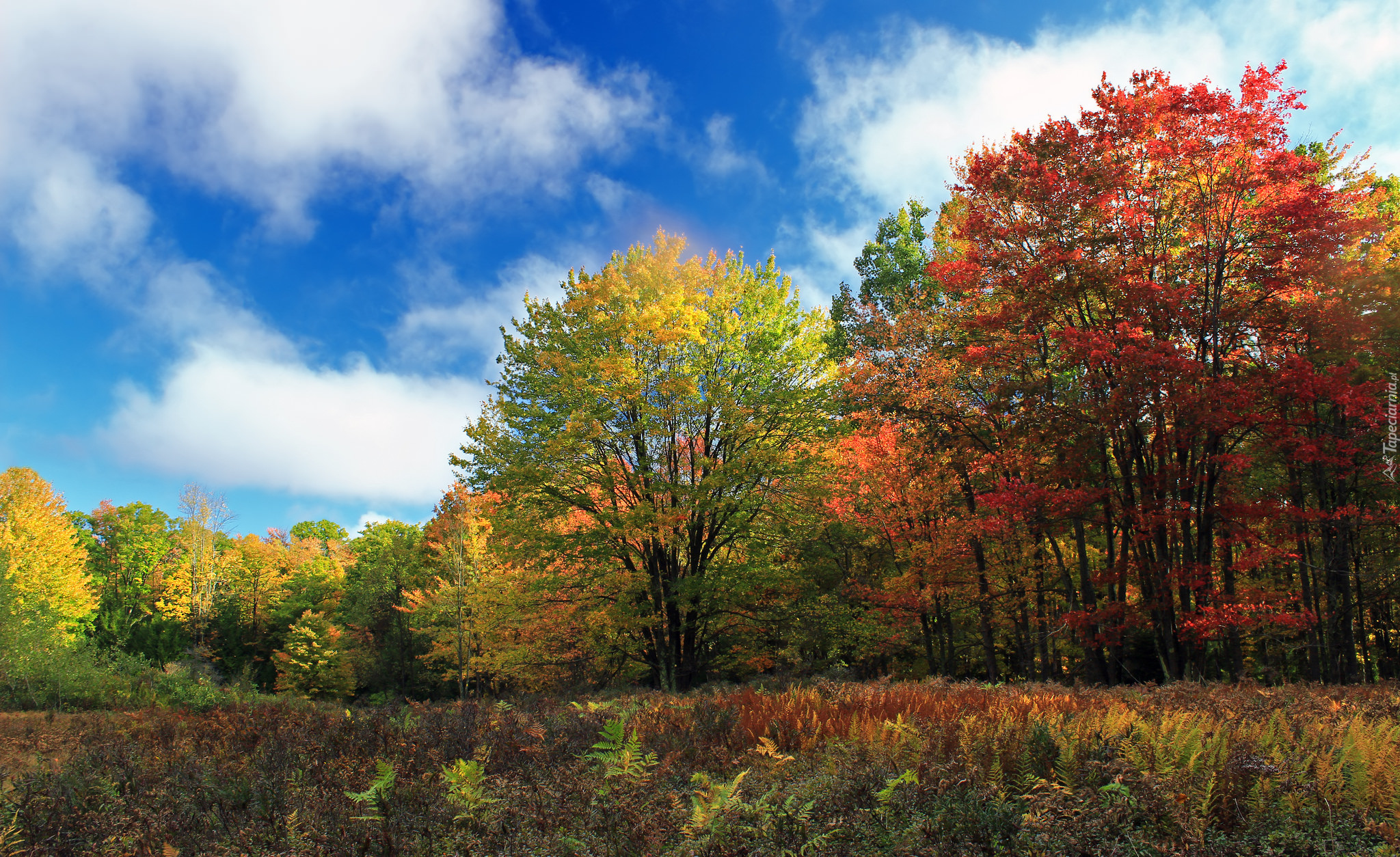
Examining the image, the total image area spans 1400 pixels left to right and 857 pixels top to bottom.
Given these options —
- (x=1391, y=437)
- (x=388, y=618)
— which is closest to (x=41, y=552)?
(x=388, y=618)

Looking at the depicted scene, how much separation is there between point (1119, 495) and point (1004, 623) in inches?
310

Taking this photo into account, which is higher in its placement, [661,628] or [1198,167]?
[1198,167]

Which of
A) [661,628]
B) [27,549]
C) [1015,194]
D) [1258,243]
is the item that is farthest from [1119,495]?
[27,549]

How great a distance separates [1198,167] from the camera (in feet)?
46.2

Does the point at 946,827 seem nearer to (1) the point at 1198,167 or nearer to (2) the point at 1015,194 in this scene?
(2) the point at 1015,194

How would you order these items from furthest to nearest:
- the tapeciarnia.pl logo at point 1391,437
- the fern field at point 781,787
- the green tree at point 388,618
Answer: the green tree at point 388,618 < the tapeciarnia.pl logo at point 1391,437 < the fern field at point 781,787

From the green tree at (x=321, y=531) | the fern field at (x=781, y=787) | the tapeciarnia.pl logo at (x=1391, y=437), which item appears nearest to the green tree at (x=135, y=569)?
the green tree at (x=321, y=531)

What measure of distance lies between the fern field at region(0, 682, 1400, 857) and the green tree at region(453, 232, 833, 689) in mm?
10151

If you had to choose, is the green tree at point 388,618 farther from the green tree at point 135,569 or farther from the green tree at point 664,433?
the green tree at point 664,433

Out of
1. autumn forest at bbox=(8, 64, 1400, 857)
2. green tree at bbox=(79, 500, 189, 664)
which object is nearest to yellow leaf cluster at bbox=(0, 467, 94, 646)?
green tree at bbox=(79, 500, 189, 664)

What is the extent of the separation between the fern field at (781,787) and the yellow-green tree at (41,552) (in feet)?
122

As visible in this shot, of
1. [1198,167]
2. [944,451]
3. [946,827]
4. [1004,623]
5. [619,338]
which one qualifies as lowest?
[1004,623]

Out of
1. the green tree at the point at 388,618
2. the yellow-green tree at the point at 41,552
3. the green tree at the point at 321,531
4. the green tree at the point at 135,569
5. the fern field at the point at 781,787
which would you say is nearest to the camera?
the fern field at the point at 781,787

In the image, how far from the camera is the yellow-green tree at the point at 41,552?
115 feet
